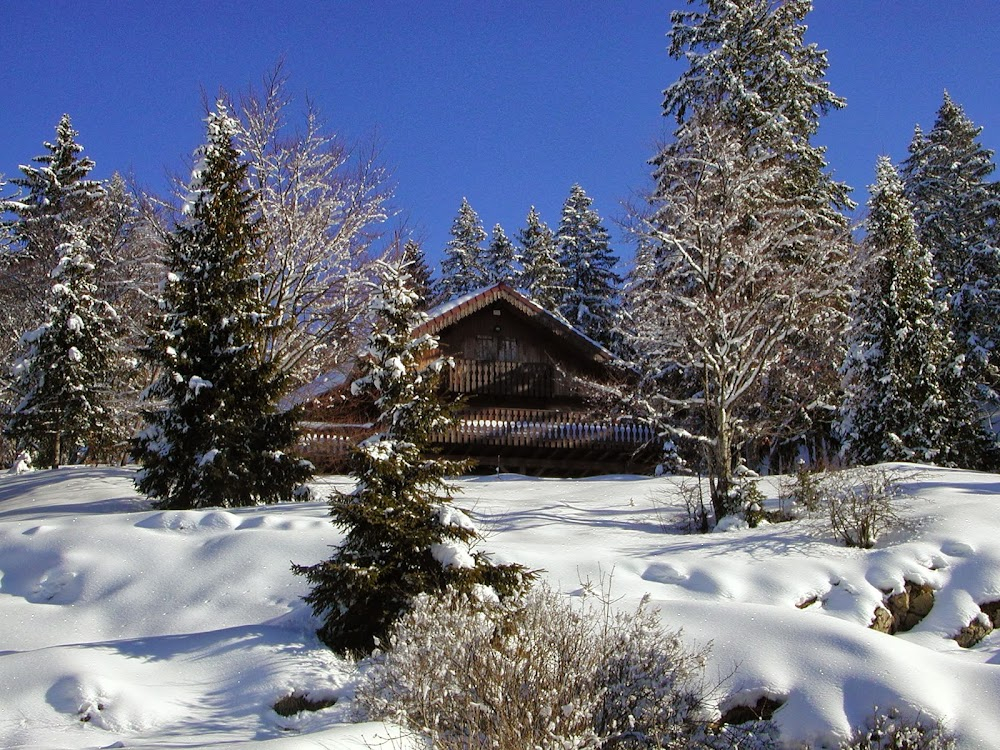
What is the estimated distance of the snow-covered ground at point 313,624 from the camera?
23.7 feet

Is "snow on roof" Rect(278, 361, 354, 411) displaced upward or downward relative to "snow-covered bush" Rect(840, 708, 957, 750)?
upward

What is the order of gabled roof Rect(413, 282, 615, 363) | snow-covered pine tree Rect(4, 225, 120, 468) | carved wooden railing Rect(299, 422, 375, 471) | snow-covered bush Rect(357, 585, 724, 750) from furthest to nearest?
gabled roof Rect(413, 282, 615, 363) → snow-covered pine tree Rect(4, 225, 120, 468) → carved wooden railing Rect(299, 422, 375, 471) → snow-covered bush Rect(357, 585, 724, 750)

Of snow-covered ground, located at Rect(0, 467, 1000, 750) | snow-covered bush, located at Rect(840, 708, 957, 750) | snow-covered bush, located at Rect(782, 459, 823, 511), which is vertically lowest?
snow-covered bush, located at Rect(840, 708, 957, 750)

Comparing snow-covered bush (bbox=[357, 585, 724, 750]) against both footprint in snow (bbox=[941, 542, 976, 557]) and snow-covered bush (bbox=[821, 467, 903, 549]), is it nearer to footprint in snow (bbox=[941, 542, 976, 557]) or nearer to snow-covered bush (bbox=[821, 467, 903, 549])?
snow-covered bush (bbox=[821, 467, 903, 549])

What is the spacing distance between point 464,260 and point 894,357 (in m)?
26.4

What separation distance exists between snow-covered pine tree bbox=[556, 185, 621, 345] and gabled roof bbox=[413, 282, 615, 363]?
41.3 ft

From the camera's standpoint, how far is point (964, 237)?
119 ft

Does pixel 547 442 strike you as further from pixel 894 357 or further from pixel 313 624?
pixel 313 624

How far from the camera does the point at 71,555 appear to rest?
→ 37.5ft

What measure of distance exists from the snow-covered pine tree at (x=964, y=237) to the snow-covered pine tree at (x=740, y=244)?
791 centimetres

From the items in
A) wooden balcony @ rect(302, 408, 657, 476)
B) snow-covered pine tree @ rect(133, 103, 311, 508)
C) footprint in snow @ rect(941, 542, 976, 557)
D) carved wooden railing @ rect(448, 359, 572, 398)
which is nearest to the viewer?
footprint in snow @ rect(941, 542, 976, 557)

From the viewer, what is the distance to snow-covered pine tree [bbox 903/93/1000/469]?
30172 millimetres

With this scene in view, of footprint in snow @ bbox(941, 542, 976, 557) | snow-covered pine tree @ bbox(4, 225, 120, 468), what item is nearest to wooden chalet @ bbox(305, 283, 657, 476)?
snow-covered pine tree @ bbox(4, 225, 120, 468)

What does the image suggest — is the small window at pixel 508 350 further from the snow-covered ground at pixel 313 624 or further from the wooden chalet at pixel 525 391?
the snow-covered ground at pixel 313 624
